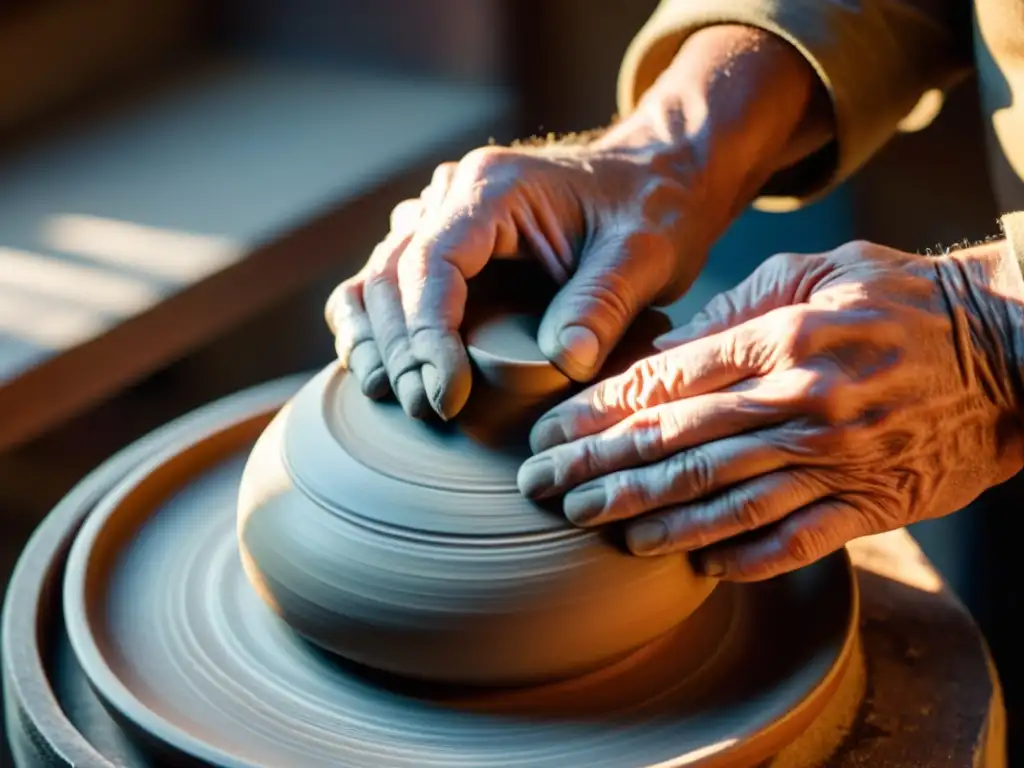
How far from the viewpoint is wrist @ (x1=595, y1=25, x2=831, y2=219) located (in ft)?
4.29

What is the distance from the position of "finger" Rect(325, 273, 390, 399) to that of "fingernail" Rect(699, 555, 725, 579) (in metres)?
0.31

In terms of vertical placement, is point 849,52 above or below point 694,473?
above

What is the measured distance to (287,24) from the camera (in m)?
2.77

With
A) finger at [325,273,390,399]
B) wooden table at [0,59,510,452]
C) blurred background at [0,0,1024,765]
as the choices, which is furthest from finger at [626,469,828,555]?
wooden table at [0,59,510,452]

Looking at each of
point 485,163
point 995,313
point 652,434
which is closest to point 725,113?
point 485,163

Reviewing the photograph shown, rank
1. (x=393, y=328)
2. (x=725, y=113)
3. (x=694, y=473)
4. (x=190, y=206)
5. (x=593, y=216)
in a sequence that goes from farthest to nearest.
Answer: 1. (x=190, y=206)
2. (x=725, y=113)
3. (x=593, y=216)
4. (x=393, y=328)
5. (x=694, y=473)

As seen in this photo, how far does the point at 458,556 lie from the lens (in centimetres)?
95

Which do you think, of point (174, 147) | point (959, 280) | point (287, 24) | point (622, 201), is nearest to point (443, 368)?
point (622, 201)

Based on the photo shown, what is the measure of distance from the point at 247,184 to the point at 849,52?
1146mm

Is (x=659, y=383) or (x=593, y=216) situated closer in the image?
(x=659, y=383)

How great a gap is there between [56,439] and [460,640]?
163cm

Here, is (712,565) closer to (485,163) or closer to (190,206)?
(485,163)

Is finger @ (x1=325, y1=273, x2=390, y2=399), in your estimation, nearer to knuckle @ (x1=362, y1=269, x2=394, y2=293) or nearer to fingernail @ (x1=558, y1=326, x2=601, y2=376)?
knuckle @ (x1=362, y1=269, x2=394, y2=293)

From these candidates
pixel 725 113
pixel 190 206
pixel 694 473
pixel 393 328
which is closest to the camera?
pixel 694 473
